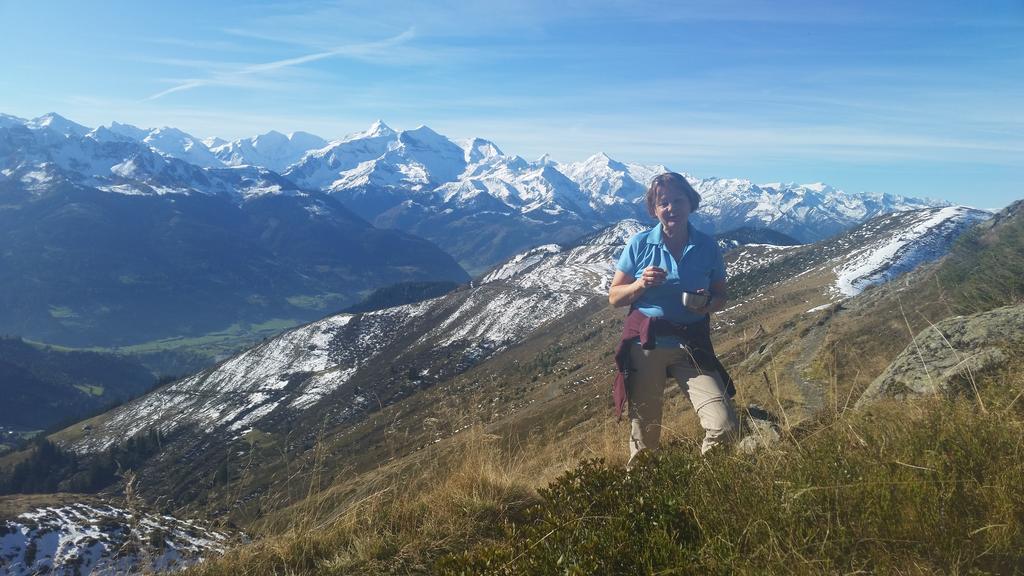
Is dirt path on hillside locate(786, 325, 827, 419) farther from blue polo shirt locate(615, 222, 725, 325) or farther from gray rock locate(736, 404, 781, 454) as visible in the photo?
blue polo shirt locate(615, 222, 725, 325)

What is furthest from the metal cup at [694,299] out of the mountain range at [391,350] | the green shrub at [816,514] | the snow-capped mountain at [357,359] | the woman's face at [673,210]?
the snow-capped mountain at [357,359]

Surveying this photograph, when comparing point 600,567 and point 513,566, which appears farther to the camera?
point 513,566

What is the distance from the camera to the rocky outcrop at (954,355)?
5.24 metres

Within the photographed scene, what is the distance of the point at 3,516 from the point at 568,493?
53650 mm

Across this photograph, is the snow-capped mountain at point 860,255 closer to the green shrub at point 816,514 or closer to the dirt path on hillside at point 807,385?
the dirt path on hillside at point 807,385

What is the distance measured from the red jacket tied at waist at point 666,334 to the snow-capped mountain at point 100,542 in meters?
3.93

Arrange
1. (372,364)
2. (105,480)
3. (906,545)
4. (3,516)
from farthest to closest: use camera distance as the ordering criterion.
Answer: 1. (372,364)
2. (105,480)
3. (3,516)
4. (906,545)

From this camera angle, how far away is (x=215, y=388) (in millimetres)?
151750

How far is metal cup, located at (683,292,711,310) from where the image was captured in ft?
18.3

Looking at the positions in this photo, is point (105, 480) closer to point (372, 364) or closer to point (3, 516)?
point (372, 364)

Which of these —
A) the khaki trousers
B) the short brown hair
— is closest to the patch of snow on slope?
the short brown hair

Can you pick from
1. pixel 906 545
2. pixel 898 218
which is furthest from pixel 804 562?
pixel 898 218

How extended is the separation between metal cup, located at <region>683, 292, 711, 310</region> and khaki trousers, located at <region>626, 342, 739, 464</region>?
0.45m

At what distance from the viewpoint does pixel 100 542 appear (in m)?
24.3
